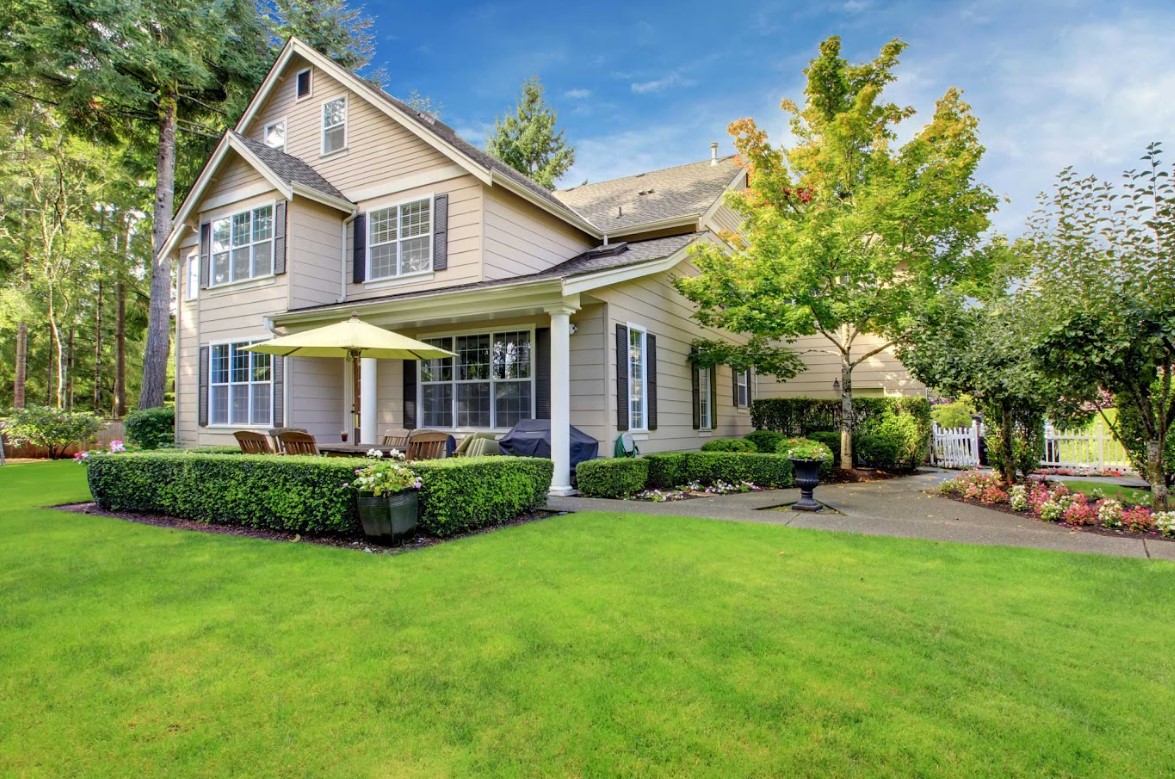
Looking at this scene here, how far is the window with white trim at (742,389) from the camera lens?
15.6 metres

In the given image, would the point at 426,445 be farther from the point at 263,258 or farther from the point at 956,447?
the point at 956,447

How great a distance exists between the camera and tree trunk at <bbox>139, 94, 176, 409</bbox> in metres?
16.6

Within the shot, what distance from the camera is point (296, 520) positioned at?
21.2ft

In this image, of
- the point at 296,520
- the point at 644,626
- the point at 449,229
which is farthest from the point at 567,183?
the point at 644,626

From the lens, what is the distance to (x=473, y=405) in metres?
11.1

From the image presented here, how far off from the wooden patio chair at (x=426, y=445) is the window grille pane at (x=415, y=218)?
5.31m

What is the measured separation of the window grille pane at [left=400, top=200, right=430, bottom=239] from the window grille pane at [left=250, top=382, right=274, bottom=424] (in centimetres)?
452

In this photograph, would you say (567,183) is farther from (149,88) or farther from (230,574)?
(230,574)

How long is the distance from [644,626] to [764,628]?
0.74 metres

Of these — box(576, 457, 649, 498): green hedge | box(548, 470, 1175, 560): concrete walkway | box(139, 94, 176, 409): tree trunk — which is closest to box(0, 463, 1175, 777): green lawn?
box(548, 470, 1175, 560): concrete walkway

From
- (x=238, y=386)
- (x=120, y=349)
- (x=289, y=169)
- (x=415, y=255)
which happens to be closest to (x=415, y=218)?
(x=415, y=255)

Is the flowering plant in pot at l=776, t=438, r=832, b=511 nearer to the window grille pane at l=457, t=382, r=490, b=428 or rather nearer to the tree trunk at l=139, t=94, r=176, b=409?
the window grille pane at l=457, t=382, r=490, b=428

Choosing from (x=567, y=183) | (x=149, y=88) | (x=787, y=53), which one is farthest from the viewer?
(x=567, y=183)

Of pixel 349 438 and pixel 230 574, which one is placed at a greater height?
pixel 349 438
